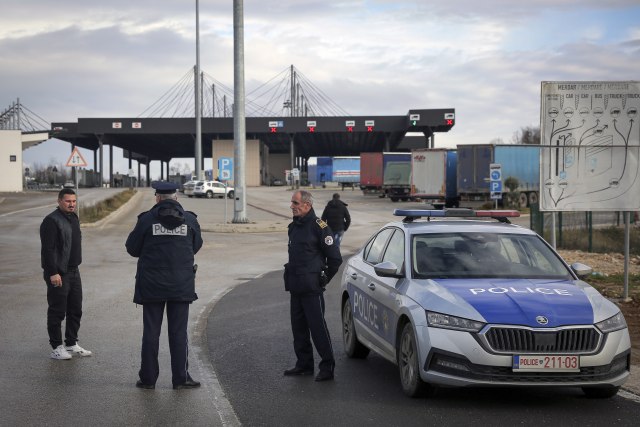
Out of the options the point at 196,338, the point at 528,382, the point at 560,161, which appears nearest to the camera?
the point at 528,382

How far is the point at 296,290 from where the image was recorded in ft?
26.1

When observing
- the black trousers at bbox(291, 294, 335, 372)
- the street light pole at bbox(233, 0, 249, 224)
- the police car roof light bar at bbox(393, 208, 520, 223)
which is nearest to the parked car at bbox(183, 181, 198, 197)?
the street light pole at bbox(233, 0, 249, 224)

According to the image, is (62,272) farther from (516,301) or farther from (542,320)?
(542,320)

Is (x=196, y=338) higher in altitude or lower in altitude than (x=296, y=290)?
lower

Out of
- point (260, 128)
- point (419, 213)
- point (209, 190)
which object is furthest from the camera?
point (260, 128)

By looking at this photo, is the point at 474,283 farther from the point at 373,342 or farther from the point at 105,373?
the point at 105,373

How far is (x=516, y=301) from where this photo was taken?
6723mm

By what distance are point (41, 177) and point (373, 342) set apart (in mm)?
143254

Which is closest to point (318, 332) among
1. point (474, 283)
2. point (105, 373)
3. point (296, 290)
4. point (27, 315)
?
point (296, 290)

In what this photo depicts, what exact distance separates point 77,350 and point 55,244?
1.18 metres

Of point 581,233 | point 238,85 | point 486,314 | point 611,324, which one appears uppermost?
point 238,85

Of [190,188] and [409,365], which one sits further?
[190,188]

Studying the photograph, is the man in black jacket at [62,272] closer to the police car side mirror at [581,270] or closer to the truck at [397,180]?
the police car side mirror at [581,270]

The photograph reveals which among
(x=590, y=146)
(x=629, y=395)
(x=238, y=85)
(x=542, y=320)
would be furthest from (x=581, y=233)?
(x=542, y=320)
